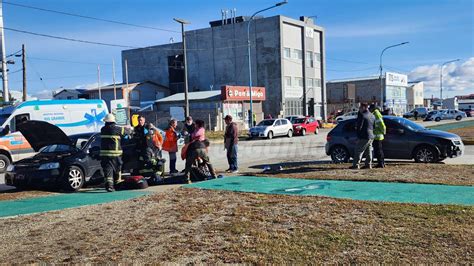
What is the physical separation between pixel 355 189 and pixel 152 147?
5360 millimetres

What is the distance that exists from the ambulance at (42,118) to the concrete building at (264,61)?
34.9m

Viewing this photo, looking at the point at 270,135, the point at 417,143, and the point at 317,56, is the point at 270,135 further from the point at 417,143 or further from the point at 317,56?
the point at 317,56

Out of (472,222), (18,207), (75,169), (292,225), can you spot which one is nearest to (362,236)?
(292,225)

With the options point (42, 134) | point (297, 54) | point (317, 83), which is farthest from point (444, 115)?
point (42, 134)

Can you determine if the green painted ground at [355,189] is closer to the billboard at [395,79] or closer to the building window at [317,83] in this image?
the building window at [317,83]

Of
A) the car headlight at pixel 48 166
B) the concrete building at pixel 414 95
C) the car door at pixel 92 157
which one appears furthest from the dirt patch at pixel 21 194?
the concrete building at pixel 414 95

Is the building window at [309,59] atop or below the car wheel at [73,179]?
atop

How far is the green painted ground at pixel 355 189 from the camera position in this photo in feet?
27.0

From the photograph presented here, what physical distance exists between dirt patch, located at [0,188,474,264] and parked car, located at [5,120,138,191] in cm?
274

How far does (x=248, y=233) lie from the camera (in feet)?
19.6

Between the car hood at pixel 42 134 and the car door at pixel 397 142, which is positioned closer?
the car hood at pixel 42 134

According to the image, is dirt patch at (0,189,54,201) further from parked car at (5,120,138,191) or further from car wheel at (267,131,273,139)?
car wheel at (267,131,273,139)

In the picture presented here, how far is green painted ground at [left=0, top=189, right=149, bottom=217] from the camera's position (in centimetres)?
865

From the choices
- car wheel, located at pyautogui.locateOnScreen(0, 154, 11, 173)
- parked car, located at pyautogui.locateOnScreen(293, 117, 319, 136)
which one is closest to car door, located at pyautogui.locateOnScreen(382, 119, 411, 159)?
car wheel, located at pyautogui.locateOnScreen(0, 154, 11, 173)
